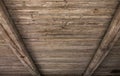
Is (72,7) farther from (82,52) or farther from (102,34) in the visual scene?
(82,52)

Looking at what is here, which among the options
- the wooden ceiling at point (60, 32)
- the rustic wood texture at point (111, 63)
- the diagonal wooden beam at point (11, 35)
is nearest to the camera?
the diagonal wooden beam at point (11, 35)

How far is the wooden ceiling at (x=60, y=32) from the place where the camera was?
2.51 m

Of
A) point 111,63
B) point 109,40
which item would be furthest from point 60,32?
point 111,63

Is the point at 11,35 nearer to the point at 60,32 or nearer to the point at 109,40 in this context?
the point at 60,32

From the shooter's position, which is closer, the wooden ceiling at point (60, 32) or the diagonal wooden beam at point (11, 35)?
the diagonal wooden beam at point (11, 35)

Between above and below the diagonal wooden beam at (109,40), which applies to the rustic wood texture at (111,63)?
below

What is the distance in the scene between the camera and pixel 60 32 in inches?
124

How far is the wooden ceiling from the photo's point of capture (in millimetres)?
2514

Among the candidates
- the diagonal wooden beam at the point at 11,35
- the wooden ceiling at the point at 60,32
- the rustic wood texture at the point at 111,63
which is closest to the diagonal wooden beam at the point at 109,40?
the wooden ceiling at the point at 60,32

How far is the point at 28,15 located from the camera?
270cm

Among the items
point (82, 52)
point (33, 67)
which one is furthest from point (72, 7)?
point (33, 67)

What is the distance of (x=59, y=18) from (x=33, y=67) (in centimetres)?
205

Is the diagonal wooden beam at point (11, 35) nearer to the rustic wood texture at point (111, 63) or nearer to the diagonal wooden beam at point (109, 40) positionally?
the diagonal wooden beam at point (109, 40)

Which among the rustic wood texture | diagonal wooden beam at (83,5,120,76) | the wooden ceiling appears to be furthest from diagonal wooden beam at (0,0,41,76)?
the rustic wood texture
